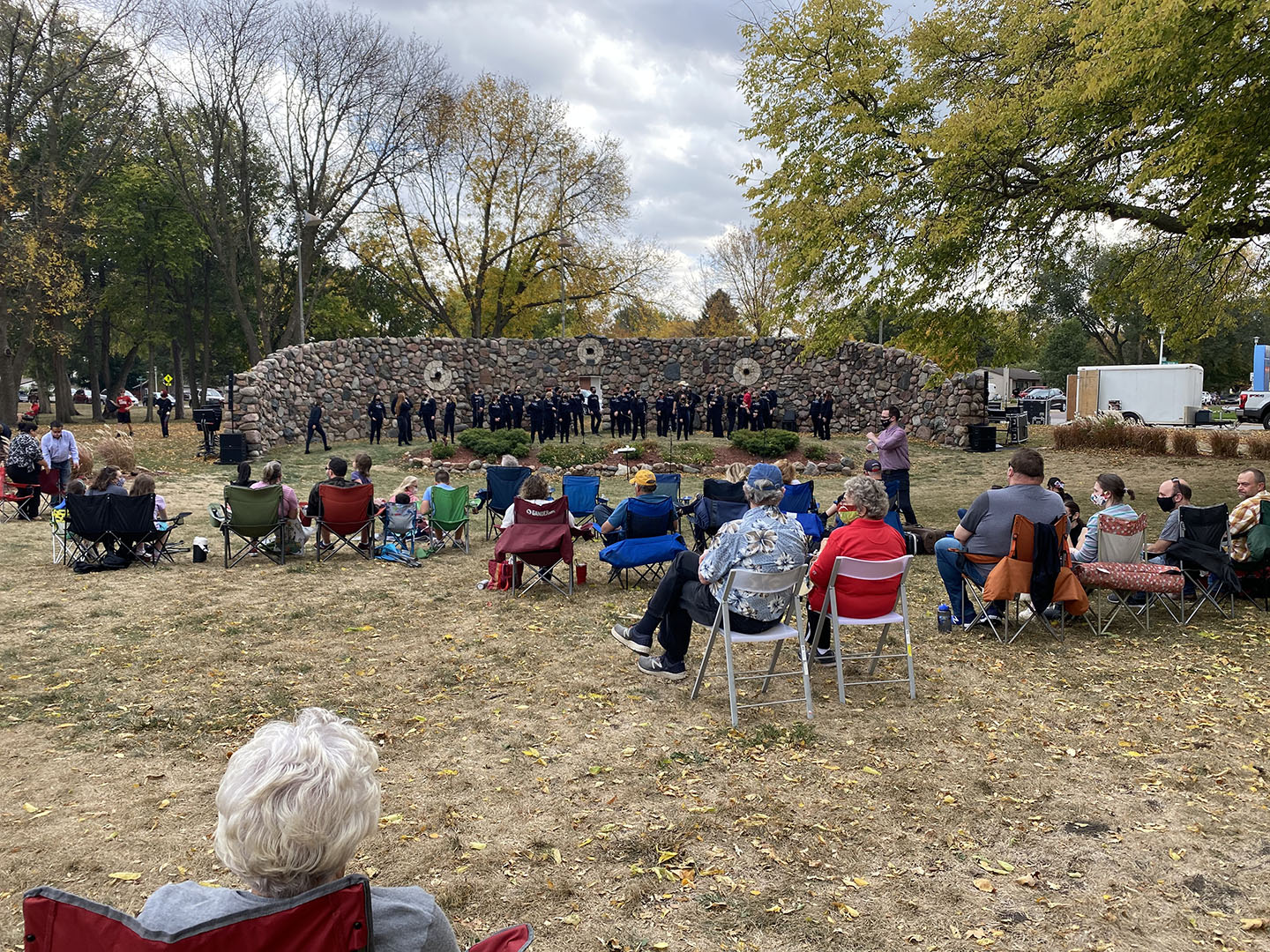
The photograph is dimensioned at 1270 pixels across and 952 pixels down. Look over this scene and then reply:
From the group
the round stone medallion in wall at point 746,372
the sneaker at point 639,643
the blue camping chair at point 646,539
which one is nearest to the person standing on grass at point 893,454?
the blue camping chair at point 646,539

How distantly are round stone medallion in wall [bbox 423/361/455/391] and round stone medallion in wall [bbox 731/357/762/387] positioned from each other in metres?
8.46

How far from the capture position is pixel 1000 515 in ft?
18.9

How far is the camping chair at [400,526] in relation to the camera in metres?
8.80

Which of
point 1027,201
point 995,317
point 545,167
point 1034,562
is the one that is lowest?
point 1034,562

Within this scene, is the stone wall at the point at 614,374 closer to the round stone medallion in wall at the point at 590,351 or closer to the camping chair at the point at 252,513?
the round stone medallion in wall at the point at 590,351

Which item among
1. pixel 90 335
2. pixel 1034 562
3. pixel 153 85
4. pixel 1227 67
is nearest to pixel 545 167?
pixel 153 85

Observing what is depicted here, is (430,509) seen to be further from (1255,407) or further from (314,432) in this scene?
(1255,407)

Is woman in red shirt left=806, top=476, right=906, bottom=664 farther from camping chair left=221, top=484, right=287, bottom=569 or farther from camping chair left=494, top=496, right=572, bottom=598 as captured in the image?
camping chair left=221, top=484, right=287, bottom=569

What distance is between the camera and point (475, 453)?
18203 mm

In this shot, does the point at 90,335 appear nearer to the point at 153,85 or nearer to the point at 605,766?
the point at 153,85

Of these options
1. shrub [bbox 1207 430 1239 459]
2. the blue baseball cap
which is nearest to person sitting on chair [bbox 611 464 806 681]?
the blue baseball cap

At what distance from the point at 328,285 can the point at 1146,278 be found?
30496 millimetres

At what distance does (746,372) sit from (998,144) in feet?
51.1

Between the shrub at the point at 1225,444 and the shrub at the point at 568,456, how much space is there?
12881 millimetres
